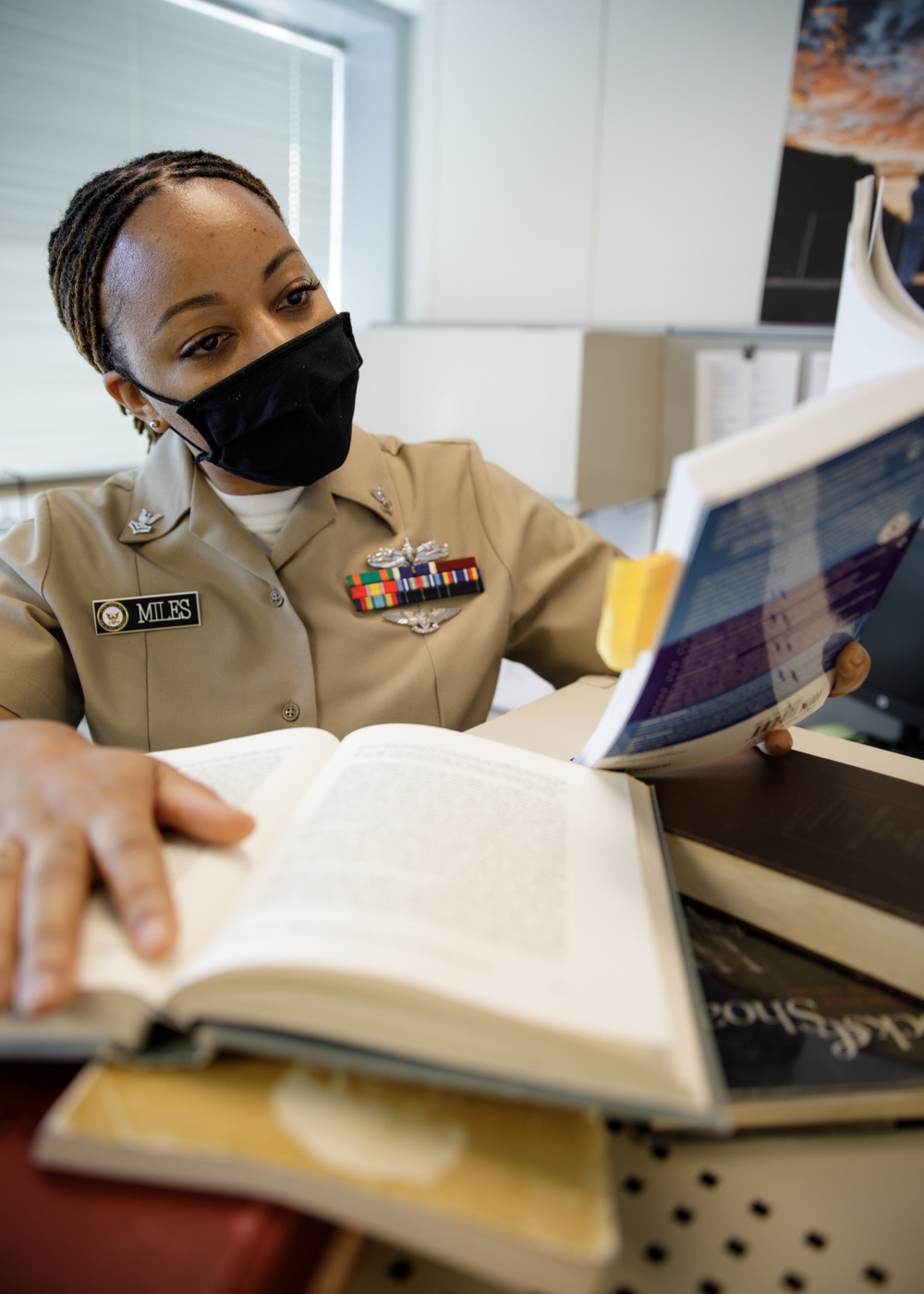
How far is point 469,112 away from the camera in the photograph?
2561 millimetres

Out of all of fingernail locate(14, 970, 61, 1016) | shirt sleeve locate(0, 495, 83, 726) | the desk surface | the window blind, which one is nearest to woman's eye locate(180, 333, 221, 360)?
shirt sleeve locate(0, 495, 83, 726)

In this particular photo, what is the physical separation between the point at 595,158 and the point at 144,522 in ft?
6.07

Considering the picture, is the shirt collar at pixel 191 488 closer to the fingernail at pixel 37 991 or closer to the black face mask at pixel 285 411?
the black face mask at pixel 285 411

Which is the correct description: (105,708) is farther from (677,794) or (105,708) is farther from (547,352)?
(547,352)

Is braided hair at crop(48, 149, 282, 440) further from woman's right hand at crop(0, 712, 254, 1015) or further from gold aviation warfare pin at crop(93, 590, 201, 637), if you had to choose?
woman's right hand at crop(0, 712, 254, 1015)

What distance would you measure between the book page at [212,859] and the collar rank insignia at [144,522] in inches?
19.5

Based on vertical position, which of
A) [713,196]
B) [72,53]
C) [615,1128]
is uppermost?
[72,53]

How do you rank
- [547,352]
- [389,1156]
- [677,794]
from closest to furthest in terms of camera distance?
1. [389,1156]
2. [677,794]
3. [547,352]

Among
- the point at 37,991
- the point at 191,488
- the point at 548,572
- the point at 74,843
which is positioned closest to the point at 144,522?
the point at 191,488

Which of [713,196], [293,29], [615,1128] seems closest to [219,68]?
[293,29]

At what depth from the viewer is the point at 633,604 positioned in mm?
500

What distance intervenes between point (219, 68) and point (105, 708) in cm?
215

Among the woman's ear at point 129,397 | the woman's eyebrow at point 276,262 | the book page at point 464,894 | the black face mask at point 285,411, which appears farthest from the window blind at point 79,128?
the book page at point 464,894

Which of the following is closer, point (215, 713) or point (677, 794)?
point (677, 794)
